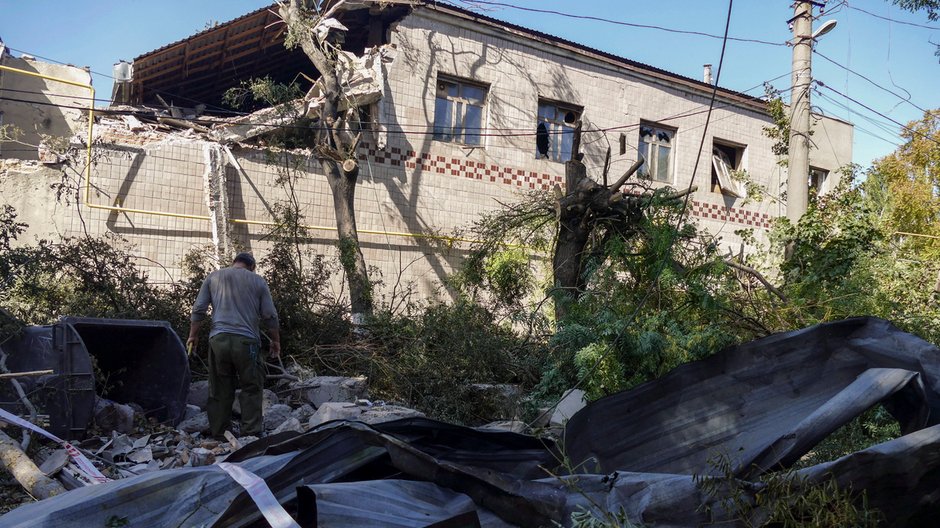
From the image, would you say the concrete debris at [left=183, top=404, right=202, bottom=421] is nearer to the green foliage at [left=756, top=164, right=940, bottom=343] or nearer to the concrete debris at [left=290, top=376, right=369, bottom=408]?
the concrete debris at [left=290, top=376, right=369, bottom=408]

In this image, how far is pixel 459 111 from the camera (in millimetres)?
14938

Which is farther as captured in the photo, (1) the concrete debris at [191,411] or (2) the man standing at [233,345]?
(1) the concrete debris at [191,411]

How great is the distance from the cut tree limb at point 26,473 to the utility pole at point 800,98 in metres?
10.3

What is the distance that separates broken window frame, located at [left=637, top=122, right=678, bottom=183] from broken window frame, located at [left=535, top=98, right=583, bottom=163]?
176 cm

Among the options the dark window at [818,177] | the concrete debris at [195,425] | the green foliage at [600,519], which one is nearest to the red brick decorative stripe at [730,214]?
the dark window at [818,177]

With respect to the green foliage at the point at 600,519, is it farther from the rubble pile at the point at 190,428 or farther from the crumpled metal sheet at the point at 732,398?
the rubble pile at the point at 190,428

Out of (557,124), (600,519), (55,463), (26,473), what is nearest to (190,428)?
(55,463)

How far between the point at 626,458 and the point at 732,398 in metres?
0.68

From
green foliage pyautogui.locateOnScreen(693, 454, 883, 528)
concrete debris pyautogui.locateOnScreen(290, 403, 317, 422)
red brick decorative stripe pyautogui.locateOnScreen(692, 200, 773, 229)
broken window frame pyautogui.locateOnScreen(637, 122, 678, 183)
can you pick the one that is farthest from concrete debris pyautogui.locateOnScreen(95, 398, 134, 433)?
red brick decorative stripe pyautogui.locateOnScreen(692, 200, 773, 229)

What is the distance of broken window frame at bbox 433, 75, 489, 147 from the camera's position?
14664 millimetres

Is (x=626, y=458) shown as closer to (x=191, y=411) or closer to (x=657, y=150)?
(x=191, y=411)

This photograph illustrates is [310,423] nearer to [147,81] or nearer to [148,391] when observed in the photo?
[148,391]

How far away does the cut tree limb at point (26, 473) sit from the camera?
177 inches

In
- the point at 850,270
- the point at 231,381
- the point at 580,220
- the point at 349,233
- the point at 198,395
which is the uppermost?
the point at 580,220
